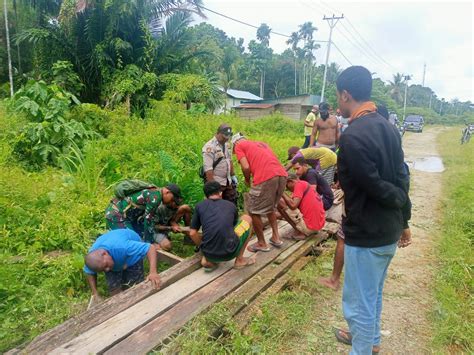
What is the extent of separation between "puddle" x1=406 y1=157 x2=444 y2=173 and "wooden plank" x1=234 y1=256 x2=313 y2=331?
888 centimetres

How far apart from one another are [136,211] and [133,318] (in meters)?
1.71

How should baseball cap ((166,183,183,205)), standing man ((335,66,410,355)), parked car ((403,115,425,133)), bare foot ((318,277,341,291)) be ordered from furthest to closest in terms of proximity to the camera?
1. parked car ((403,115,425,133))
2. baseball cap ((166,183,183,205))
3. bare foot ((318,277,341,291))
4. standing man ((335,66,410,355))

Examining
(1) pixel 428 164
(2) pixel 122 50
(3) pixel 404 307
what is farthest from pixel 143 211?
(1) pixel 428 164

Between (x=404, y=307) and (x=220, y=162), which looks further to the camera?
(x=220, y=162)

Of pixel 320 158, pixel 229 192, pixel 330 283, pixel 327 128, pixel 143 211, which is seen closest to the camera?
pixel 330 283

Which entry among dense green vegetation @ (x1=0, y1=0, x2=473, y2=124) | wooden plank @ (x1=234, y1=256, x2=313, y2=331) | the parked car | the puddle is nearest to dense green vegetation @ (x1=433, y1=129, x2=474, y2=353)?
wooden plank @ (x1=234, y1=256, x2=313, y2=331)

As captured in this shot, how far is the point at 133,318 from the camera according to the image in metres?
2.75

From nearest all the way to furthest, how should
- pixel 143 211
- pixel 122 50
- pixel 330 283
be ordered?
pixel 330 283, pixel 143 211, pixel 122 50

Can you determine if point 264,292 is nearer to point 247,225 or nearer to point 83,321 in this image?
point 247,225

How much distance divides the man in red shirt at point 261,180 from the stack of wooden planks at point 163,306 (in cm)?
45

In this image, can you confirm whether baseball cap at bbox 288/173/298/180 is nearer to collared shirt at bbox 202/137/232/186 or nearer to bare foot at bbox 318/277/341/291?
collared shirt at bbox 202/137/232/186

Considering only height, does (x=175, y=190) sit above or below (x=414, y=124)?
below

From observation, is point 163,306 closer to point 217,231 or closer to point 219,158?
point 217,231

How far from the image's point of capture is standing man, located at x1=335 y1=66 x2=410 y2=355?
1.95 m
